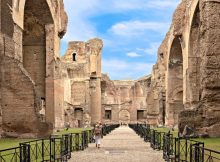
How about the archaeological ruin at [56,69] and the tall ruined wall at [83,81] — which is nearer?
the archaeological ruin at [56,69]

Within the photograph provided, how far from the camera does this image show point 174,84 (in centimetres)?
3584

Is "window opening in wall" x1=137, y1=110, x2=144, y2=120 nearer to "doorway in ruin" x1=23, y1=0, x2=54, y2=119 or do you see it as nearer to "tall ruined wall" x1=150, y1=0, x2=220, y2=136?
"tall ruined wall" x1=150, y1=0, x2=220, y2=136

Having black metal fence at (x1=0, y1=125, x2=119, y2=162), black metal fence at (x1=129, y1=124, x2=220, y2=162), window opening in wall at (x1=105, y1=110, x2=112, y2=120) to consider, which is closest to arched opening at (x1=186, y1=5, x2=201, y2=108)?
black metal fence at (x1=129, y1=124, x2=220, y2=162)

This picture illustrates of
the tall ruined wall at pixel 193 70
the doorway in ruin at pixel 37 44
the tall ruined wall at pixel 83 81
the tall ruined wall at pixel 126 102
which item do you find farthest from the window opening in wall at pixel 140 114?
the doorway in ruin at pixel 37 44

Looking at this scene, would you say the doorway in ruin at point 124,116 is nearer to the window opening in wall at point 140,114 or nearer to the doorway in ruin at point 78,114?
the window opening in wall at point 140,114

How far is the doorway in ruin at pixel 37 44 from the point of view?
74.6ft

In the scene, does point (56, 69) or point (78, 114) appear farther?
point (78, 114)

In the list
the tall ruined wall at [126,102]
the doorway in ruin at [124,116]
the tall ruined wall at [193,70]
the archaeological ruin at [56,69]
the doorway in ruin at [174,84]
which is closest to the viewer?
the archaeological ruin at [56,69]

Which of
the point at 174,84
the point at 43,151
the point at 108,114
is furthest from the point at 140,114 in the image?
the point at 43,151

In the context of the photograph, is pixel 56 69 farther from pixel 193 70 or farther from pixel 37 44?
pixel 193 70

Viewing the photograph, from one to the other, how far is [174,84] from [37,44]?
53.1 ft

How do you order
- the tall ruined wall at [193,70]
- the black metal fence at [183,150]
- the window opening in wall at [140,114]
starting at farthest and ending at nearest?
the window opening in wall at [140,114], the tall ruined wall at [193,70], the black metal fence at [183,150]

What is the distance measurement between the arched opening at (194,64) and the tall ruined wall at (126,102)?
3421cm

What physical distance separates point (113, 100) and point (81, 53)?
14.6 meters
